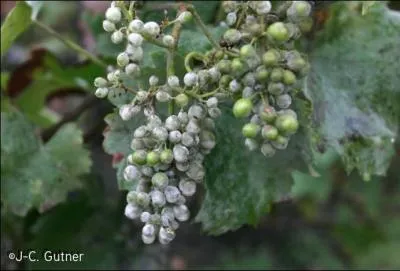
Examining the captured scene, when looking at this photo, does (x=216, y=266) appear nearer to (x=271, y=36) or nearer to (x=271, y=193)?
(x=271, y=193)

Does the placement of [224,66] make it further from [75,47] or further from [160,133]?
[75,47]

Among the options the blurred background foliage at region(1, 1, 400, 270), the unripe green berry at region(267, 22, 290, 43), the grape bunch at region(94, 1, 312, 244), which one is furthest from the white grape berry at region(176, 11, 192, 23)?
the blurred background foliage at region(1, 1, 400, 270)

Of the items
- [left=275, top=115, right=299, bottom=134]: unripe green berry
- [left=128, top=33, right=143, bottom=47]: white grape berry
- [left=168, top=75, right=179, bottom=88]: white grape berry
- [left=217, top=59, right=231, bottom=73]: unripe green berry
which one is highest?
[left=128, top=33, right=143, bottom=47]: white grape berry

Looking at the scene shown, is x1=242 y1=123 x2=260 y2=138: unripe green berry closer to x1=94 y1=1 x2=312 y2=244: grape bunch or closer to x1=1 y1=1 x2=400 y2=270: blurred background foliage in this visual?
x1=94 y1=1 x2=312 y2=244: grape bunch

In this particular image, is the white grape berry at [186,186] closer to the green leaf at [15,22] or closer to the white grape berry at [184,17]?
the white grape berry at [184,17]

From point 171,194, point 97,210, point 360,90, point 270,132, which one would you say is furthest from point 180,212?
point 97,210

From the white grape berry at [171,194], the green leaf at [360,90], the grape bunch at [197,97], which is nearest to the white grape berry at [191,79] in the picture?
the grape bunch at [197,97]
